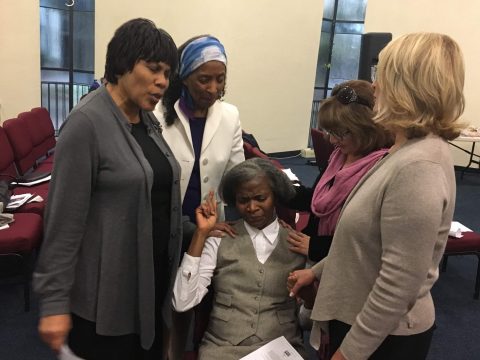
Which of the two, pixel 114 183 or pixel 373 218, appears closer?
pixel 373 218

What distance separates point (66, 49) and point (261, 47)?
2.52m

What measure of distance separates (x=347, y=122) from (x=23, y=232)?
6.36ft

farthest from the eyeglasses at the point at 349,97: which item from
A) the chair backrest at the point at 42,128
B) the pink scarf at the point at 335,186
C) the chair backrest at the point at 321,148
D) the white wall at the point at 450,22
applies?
the white wall at the point at 450,22

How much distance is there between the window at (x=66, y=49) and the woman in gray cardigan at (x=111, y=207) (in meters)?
4.48

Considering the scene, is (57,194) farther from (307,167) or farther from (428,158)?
(307,167)

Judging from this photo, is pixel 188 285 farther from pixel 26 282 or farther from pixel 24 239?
pixel 26 282

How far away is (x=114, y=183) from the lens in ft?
3.86

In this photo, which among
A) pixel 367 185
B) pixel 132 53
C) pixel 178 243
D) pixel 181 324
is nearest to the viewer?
pixel 367 185

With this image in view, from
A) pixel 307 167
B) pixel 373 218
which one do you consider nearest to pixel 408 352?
pixel 373 218

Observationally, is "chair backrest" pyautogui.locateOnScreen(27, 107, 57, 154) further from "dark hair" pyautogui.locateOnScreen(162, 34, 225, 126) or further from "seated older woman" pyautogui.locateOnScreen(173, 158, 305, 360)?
"seated older woman" pyautogui.locateOnScreen(173, 158, 305, 360)

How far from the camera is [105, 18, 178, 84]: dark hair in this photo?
119 centimetres

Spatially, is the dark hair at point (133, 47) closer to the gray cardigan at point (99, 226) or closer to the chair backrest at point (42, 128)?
the gray cardigan at point (99, 226)

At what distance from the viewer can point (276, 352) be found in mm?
1581

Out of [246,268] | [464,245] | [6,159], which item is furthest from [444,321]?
[6,159]
